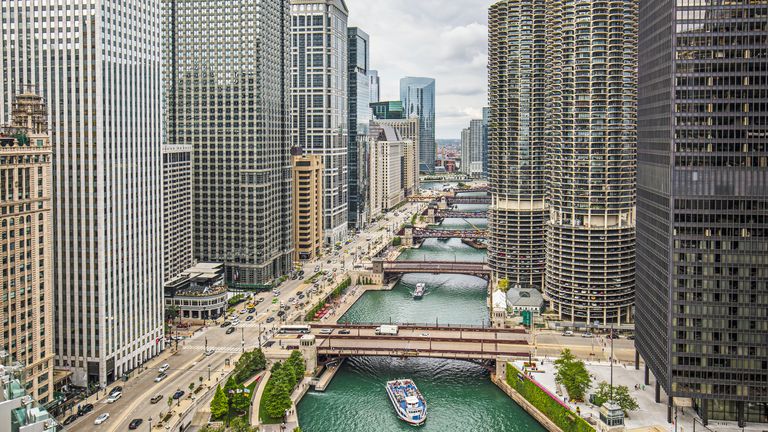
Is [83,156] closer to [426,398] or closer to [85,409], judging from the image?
[85,409]

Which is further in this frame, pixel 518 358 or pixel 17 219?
pixel 518 358

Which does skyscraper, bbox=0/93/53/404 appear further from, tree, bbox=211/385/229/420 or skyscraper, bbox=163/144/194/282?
skyscraper, bbox=163/144/194/282

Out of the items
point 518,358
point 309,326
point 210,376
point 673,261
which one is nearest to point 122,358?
point 210,376

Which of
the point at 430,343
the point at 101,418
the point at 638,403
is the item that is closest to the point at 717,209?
the point at 638,403

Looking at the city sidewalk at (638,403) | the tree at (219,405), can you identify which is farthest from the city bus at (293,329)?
the city sidewalk at (638,403)

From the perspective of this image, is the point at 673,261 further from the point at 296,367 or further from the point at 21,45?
the point at 21,45

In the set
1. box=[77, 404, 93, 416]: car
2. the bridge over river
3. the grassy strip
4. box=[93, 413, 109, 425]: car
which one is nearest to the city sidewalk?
the grassy strip

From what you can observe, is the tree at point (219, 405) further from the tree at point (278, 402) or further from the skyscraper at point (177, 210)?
the skyscraper at point (177, 210)
